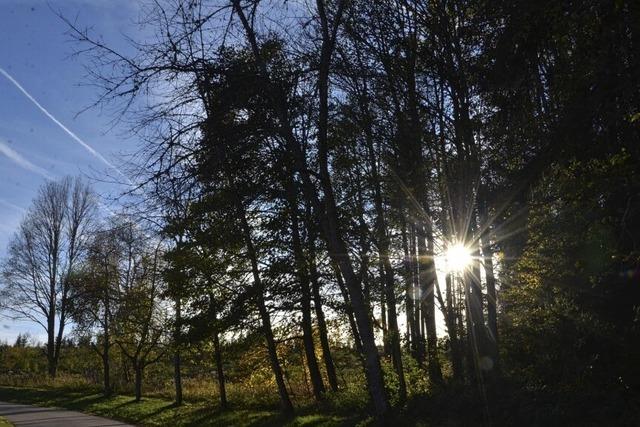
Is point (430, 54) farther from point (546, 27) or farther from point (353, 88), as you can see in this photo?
point (546, 27)

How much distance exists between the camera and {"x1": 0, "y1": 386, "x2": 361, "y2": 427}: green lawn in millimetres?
15109

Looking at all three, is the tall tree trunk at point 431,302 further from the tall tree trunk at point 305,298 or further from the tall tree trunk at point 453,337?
the tall tree trunk at point 305,298

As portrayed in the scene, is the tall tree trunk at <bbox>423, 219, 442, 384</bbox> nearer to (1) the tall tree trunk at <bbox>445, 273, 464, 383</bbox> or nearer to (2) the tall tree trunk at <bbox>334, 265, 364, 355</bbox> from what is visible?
(1) the tall tree trunk at <bbox>445, 273, 464, 383</bbox>

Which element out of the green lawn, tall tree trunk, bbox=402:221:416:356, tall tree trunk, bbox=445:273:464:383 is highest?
tall tree trunk, bbox=402:221:416:356

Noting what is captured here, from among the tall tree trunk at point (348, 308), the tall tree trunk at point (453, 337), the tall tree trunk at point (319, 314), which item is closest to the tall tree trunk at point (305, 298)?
the tall tree trunk at point (319, 314)

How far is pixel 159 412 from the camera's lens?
853 inches

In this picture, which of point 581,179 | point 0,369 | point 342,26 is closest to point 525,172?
point 581,179

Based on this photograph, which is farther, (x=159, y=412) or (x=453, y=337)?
(x=159, y=412)

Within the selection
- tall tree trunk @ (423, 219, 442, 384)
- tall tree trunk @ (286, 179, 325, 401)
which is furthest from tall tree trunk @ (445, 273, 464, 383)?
tall tree trunk @ (286, 179, 325, 401)

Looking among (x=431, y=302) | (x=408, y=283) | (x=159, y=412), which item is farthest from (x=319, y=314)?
(x=159, y=412)

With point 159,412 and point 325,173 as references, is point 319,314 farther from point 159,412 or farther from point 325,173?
point 159,412

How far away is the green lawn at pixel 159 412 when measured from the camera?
15.1 metres

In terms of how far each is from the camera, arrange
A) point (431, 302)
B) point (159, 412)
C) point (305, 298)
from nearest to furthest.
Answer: point (305, 298) → point (431, 302) → point (159, 412)

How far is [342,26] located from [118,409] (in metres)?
20.5
